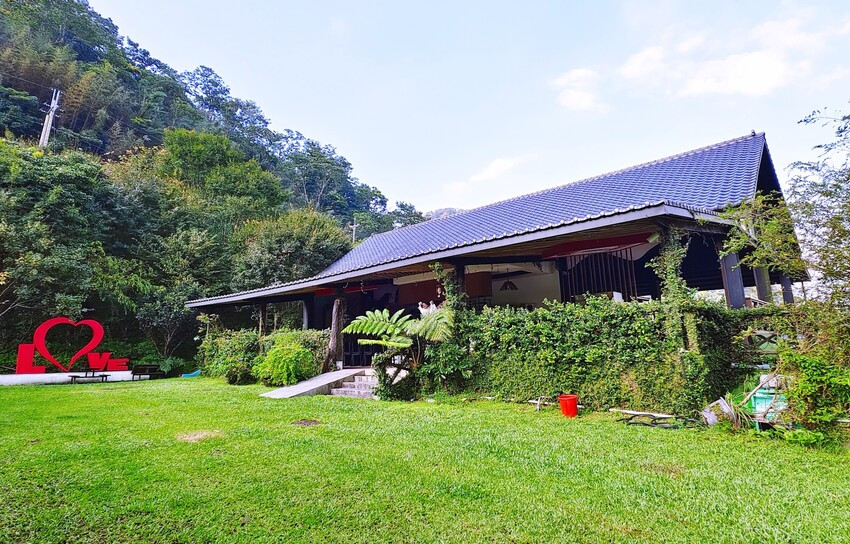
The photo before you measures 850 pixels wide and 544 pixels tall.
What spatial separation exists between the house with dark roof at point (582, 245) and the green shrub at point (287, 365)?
5.26 feet

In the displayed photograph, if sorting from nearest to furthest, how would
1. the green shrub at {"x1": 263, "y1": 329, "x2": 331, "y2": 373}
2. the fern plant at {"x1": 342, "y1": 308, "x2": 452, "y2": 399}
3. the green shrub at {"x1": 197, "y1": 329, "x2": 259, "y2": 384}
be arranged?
the fern plant at {"x1": 342, "y1": 308, "x2": 452, "y2": 399}, the green shrub at {"x1": 263, "y1": 329, "x2": 331, "y2": 373}, the green shrub at {"x1": 197, "y1": 329, "x2": 259, "y2": 384}

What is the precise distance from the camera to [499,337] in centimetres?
655

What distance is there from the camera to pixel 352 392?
8.53 m

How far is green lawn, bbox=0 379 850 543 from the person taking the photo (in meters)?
2.37

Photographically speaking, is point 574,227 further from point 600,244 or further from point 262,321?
point 262,321

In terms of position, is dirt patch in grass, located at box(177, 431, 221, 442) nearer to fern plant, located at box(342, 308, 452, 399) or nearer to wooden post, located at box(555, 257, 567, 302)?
fern plant, located at box(342, 308, 452, 399)

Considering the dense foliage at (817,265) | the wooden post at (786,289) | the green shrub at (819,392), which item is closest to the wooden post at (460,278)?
the dense foliage at (817,265)

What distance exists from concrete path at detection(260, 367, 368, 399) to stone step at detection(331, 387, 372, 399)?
20 cm

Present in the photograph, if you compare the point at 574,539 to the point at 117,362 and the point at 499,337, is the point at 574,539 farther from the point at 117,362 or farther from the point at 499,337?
the point at 117,362

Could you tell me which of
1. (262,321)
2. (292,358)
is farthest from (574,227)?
(262,321)

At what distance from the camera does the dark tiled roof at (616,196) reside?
7629 millimetres

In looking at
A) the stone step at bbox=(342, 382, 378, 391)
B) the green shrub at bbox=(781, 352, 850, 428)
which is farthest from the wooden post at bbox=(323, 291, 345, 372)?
the green shrub at bbox=(781, 352, 850, 428)

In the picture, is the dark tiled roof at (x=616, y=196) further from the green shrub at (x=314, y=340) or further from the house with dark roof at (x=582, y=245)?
the green shrub at (x=314, y=340)

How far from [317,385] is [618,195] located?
26.2ft
